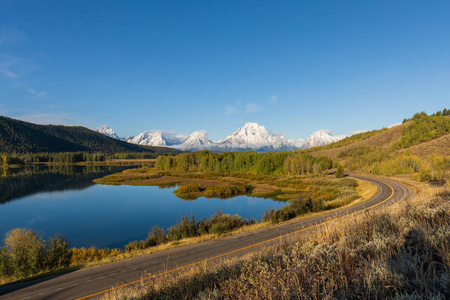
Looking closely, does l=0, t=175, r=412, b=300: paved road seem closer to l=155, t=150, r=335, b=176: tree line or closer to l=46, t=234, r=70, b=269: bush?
l=46, t=234, r=70, b=269: bush

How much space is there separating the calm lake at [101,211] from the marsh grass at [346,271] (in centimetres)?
2375

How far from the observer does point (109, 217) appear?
3944cm

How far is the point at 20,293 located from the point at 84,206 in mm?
40429

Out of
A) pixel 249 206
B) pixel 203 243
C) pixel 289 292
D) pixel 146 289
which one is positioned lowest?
pixel 249 206

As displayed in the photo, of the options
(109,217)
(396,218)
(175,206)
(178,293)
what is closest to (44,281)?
(178,293)

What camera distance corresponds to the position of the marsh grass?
4.42 meters

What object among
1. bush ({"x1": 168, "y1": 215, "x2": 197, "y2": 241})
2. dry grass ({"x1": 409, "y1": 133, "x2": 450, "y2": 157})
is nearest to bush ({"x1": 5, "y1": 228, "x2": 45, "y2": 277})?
bush ({"x1": 168, "y1": 215, "x2": 197, "y2": 241})

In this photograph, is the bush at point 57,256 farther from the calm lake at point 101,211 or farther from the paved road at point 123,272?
the calm lake at point 101,211

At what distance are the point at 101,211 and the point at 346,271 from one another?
46322mm

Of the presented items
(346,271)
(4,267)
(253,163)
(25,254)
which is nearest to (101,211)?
(25,254)

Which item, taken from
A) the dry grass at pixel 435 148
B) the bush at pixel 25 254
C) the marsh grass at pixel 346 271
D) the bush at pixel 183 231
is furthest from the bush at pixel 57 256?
the dry grass at pixel 435 148

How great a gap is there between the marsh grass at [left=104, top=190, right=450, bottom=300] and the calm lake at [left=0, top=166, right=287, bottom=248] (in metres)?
23.8

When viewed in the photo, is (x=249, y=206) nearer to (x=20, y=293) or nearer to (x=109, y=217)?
(x=109, y=217)

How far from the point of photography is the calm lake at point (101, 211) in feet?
102
